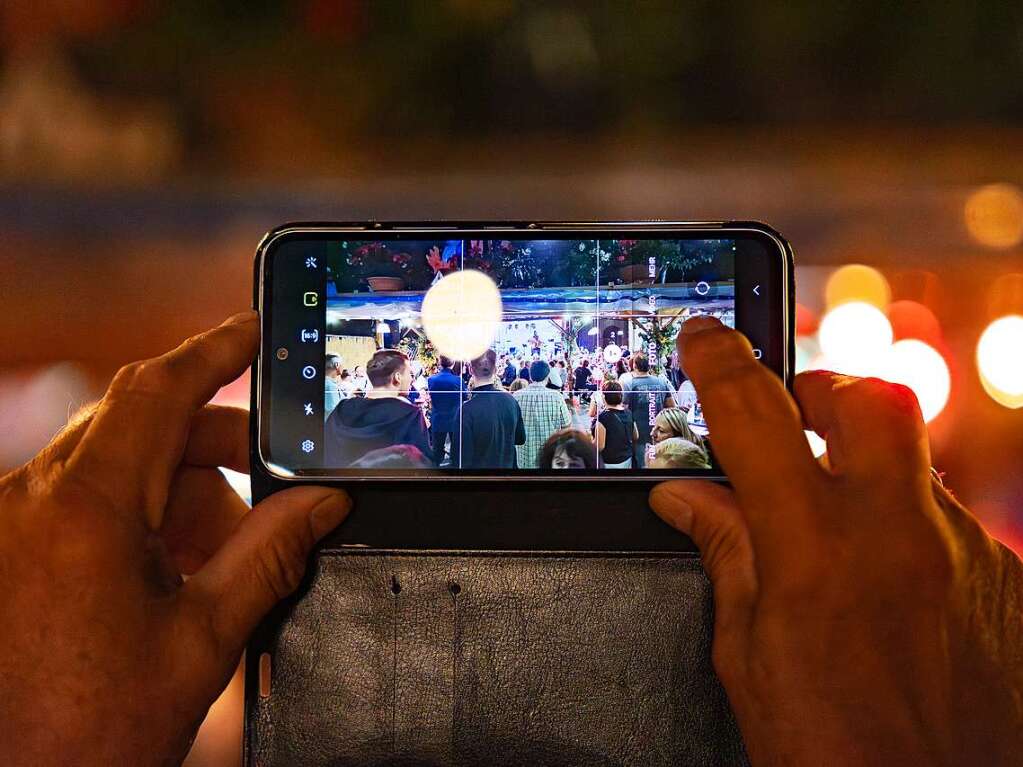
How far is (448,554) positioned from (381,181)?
0.46m

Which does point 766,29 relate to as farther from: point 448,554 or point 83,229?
point 83,229

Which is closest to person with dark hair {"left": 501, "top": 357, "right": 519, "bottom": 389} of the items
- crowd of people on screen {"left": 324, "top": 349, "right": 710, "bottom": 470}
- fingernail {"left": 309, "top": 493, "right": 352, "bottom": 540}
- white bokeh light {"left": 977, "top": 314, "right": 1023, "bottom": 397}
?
crowd of people on screen {"left": 324, "top": 349, "right": 710, "bottom": 470}

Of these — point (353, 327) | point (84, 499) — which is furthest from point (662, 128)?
point (84, 499)

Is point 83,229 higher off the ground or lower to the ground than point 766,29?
lower

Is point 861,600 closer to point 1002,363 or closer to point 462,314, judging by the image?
point 462,314

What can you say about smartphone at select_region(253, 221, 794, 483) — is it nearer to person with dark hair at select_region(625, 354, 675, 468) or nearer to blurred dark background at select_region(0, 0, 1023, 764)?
person with dark hair at select_region(625, 354, 675, 468)

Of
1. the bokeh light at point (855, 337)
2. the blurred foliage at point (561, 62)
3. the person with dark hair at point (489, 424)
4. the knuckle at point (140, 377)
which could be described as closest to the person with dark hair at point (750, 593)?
the knuckle at point (140, 377)

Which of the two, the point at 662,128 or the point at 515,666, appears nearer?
the point at 515,666

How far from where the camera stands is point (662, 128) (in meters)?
0.68

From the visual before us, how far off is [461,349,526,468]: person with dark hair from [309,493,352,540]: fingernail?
65 mm

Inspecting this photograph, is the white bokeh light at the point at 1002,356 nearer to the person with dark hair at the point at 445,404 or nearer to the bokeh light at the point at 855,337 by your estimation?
the bokeh light at the point at 855,337

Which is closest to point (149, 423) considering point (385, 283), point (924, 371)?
point (385, 283)

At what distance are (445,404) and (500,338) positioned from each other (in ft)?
0.15

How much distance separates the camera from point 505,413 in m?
0.38
